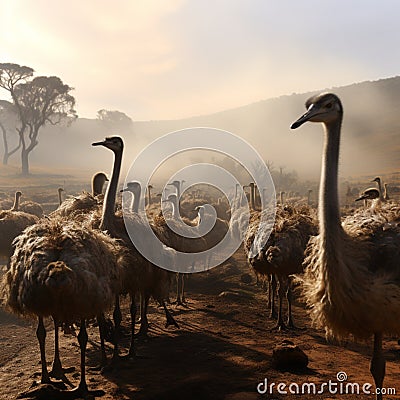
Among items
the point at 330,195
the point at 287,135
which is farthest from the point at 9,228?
the point at 287,135

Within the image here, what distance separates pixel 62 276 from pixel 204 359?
260 cm

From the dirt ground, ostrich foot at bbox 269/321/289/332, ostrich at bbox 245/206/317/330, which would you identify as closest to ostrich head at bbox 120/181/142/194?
the dirt ground

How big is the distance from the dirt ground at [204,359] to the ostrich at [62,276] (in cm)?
75

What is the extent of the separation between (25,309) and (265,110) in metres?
106

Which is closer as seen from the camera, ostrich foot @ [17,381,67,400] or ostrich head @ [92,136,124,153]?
ostrich foot @ [17,381,67,400]

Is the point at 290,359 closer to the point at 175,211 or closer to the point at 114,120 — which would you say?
the point at 175,211

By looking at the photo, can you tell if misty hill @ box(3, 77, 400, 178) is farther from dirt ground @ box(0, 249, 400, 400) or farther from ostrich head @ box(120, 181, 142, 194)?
dirt ground @ box(0, 249, 400, 400)

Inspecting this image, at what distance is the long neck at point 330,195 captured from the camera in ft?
13.6

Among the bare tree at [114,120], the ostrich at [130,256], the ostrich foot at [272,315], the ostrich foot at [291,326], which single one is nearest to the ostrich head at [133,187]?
the ostrich at [130,256]

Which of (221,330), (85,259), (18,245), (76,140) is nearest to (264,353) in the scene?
(221,330)

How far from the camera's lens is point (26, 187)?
32.7 m

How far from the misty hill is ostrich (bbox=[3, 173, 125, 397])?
4747 cm

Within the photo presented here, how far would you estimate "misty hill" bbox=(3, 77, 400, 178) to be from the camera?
6266cm

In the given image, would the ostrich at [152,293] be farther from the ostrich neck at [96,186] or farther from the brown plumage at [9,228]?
the brown plumage at [9,228]
